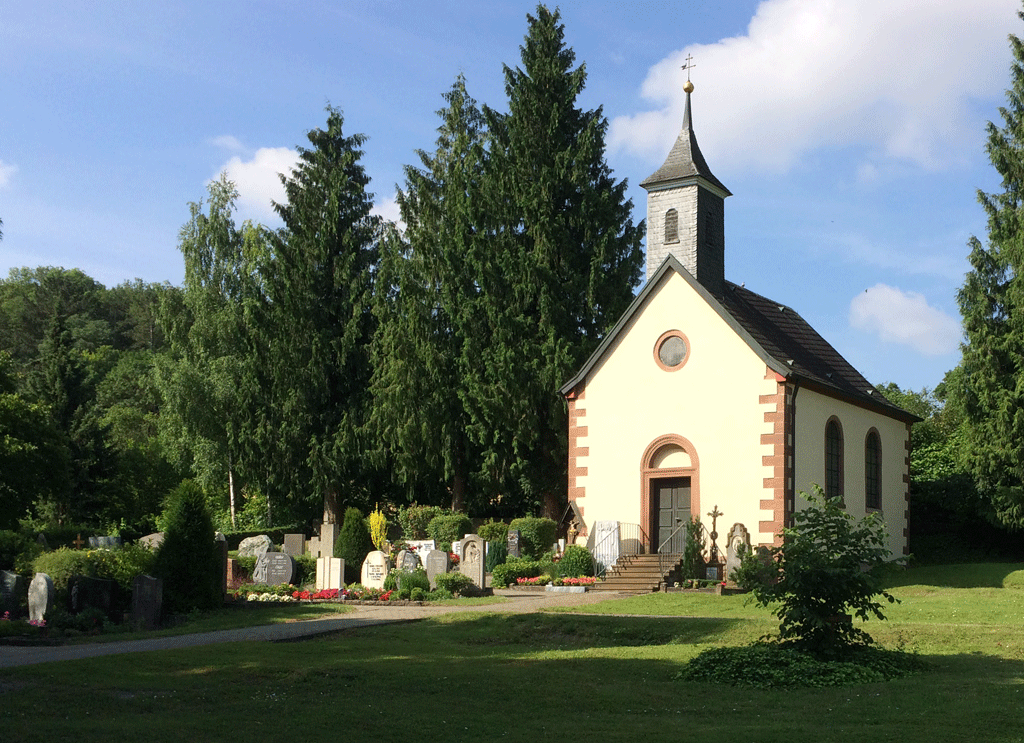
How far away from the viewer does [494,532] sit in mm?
33156

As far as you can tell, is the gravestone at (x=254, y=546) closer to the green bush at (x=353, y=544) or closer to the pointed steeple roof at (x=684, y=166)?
the green bush at (x=353, y=544)

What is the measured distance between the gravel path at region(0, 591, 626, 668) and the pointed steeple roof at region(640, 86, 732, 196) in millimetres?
12206

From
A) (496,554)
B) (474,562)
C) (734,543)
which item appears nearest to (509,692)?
(474,562)

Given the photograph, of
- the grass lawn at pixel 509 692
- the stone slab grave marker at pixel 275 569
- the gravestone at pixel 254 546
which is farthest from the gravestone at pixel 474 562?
the grass lawn at pixel 509 692

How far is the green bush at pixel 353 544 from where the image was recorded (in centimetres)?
2919

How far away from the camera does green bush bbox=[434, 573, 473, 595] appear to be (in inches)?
957

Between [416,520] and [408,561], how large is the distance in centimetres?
1033

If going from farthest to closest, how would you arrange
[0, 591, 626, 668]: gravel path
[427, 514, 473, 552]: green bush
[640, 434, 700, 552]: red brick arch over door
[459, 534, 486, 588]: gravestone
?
[427, 514, 473, 552]: green bush → [640, 434, 700, 552]: red brick arch over door → [459, 534, 486, 588]: gravestone → [0, 591, 626, 668]: gravel path

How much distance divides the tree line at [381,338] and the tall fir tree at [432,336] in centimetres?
7

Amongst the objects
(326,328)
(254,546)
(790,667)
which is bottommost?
(790,667)

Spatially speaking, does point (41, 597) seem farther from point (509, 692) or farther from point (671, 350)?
point (671, 350)

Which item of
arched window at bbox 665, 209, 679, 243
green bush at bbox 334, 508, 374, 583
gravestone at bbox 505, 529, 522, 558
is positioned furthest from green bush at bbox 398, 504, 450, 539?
arched window at bbox 665, 209, 679, 243

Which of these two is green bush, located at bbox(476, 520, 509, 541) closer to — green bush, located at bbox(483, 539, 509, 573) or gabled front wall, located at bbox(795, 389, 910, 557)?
green bush, located at bbox(483, 539, 509, 573)

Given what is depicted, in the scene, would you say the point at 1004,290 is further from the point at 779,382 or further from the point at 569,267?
the point at 569,267
